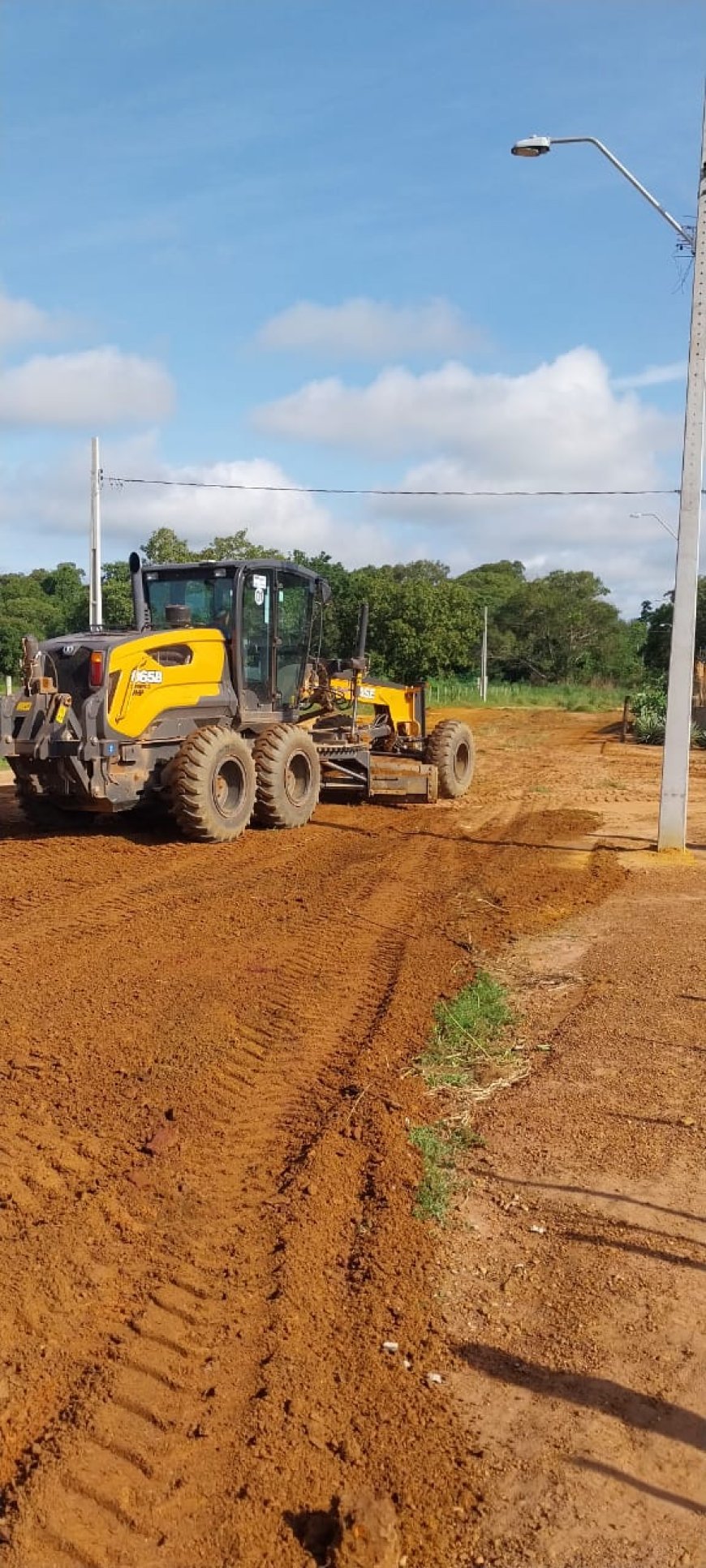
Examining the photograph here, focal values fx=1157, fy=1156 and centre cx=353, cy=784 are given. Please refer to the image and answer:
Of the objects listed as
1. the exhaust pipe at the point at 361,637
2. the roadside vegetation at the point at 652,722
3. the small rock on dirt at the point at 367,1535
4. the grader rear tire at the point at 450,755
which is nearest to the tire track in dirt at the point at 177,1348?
the small rock on dirt at the point at 367,1535

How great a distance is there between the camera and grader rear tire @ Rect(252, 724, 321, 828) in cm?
1221

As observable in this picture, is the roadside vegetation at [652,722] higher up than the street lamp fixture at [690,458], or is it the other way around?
the street lamp fixture at [690,458]

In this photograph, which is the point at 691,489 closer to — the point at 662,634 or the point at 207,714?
the point at 207,714

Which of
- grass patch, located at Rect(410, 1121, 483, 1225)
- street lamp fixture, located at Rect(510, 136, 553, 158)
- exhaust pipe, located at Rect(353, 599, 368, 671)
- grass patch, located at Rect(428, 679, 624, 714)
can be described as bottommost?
grass patch, located at Rect(410, 1121, 483, 1225)

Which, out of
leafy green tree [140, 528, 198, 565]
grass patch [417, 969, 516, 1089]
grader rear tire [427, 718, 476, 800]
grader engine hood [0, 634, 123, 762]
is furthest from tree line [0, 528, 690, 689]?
grass patch [417, 969, 516, 1089]

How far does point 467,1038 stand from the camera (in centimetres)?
607

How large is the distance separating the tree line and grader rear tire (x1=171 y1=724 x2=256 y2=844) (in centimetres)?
2656

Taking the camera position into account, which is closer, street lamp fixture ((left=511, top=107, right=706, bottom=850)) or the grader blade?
street lamp fixture ((left=511, top=107, right=706, bottom=850))

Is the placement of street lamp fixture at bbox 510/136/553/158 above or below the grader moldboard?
above

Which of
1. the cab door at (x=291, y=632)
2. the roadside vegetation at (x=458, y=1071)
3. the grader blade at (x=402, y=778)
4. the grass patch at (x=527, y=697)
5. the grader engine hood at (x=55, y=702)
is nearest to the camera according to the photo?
the roadside vegetation at (x=458, y=1071)

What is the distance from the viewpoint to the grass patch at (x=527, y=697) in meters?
46.2

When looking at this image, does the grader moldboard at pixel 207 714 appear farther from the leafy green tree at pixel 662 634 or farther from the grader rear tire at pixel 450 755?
the leafy green tree at pixel 662 634

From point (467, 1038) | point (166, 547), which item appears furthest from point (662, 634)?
point (467, 1038)

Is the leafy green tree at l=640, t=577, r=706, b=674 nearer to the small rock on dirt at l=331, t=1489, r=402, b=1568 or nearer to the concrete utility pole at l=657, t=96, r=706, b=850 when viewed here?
the concrete utility pole at l=657, t=96, r=706, b=850
